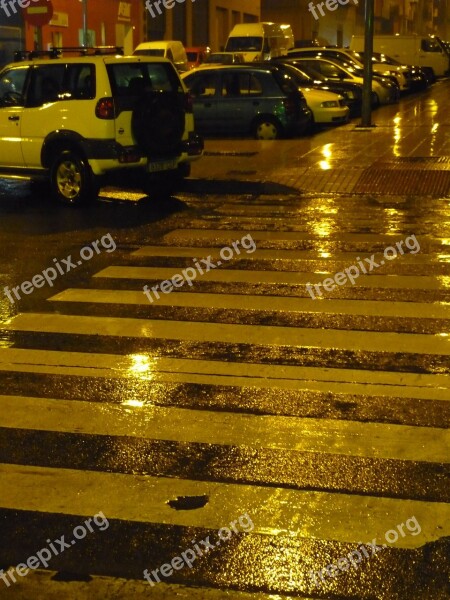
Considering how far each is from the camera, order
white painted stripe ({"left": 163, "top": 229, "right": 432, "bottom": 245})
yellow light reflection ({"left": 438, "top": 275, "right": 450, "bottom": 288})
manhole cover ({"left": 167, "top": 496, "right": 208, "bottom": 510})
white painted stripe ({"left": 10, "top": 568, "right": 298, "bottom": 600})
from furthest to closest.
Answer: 1. white painted stripe ({"left": 163, "top": 229, "right": 432, "bottom": 245})
2. yellow light reflection ({"left": 438, "top": 275, "right": 450, "bottom": 288})
3. manhole cover ({"left": 167, "top": 496, "right": 208, "bottom": 510})
4. white painted stripe ({"left": 10, "top": 568, "right": 298, "bottom": 600})

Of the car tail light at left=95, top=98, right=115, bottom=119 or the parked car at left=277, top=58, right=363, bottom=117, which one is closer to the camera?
the car tail light at left=95, top=98, right=115, bottom=119

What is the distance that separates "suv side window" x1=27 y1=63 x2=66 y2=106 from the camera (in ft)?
45.0

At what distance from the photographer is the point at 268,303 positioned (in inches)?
342

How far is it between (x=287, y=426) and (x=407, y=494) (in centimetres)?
107

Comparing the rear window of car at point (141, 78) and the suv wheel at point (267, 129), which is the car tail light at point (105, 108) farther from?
the suv wheel at point (267, 129)

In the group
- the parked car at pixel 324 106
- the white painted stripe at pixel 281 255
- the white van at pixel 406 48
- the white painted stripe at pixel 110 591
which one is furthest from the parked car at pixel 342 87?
the white painted stripe at pixel 110 591

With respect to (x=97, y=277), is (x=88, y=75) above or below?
above

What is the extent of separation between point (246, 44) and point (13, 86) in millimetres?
27073

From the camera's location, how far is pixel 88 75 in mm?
13359

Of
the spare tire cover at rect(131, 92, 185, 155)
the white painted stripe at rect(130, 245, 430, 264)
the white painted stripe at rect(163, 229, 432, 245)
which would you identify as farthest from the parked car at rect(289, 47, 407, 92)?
the white painted stripe at rect(130, 245, 430, 264)

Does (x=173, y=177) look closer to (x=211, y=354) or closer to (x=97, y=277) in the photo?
(x=97, y=277)

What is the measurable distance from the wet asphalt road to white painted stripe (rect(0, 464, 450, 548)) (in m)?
0.01

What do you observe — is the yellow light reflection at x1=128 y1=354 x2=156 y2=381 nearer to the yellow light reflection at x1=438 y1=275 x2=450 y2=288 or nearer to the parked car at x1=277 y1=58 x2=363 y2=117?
the yellow light reflection at x1=438 y1=275 x2=450 y2=288

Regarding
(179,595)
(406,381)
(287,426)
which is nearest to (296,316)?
(406,381)
